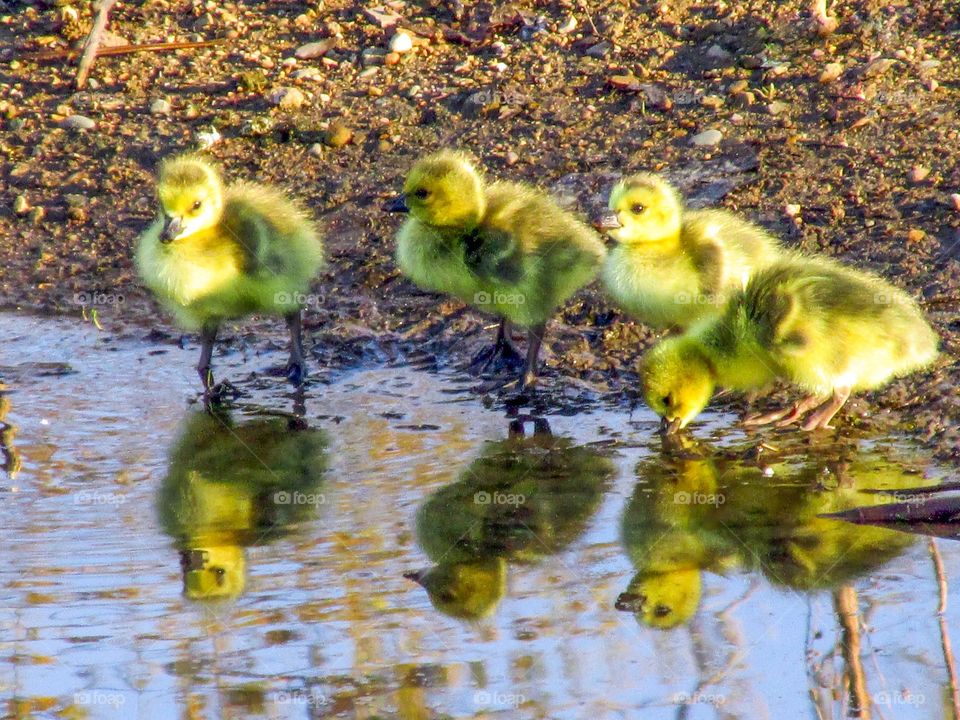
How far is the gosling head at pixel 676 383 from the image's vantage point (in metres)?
4.89

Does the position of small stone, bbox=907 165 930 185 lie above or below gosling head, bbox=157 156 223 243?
above

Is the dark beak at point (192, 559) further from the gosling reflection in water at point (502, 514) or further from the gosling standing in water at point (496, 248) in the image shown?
the gosling standing in water at point (496, 248)

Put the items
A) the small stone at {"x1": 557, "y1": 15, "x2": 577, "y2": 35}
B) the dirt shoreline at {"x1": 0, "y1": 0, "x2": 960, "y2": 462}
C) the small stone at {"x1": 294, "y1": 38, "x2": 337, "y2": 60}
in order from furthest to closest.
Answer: the small stone at {"x1": 294, "y1": 38, "x2": 337, "y2": 60} < the small stone at {"x1": 557, "y1": 15, "x2": 577, "y2": 35} < the dirt shoreline at {"x1": 0, "y1": 0, "x2": 960, "y2": 462}

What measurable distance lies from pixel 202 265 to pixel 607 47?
285 cm

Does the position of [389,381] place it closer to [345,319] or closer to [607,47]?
[345,319]

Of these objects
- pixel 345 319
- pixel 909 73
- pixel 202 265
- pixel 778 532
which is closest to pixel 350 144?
pixel 345 319

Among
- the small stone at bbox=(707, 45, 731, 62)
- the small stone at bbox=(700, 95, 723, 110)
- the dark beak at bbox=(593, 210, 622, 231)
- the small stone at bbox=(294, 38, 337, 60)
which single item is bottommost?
the dark beak at bbox=(593, 210, 622, 231)

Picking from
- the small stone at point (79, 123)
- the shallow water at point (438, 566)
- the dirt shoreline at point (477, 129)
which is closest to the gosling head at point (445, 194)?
the dirt shoreline at point (477, 129)

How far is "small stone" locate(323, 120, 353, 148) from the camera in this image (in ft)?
23.4

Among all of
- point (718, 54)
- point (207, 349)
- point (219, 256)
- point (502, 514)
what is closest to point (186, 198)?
point (219, 256)

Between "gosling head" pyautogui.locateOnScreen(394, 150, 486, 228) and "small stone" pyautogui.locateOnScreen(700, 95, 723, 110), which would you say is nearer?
"gosling head" pyautogui.locateOnScreen(394, 150, 486, 228)

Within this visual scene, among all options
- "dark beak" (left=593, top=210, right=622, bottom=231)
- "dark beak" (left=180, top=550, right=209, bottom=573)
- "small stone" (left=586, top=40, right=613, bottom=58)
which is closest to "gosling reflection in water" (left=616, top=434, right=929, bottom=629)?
"dark beak" (left=593, top=210, right=622, bottom=231)

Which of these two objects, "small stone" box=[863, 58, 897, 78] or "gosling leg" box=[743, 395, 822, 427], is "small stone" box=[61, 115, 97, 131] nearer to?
"small stone" box=[863, 58, 897, 78]

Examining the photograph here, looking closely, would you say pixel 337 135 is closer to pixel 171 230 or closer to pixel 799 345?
pixel 171 230
